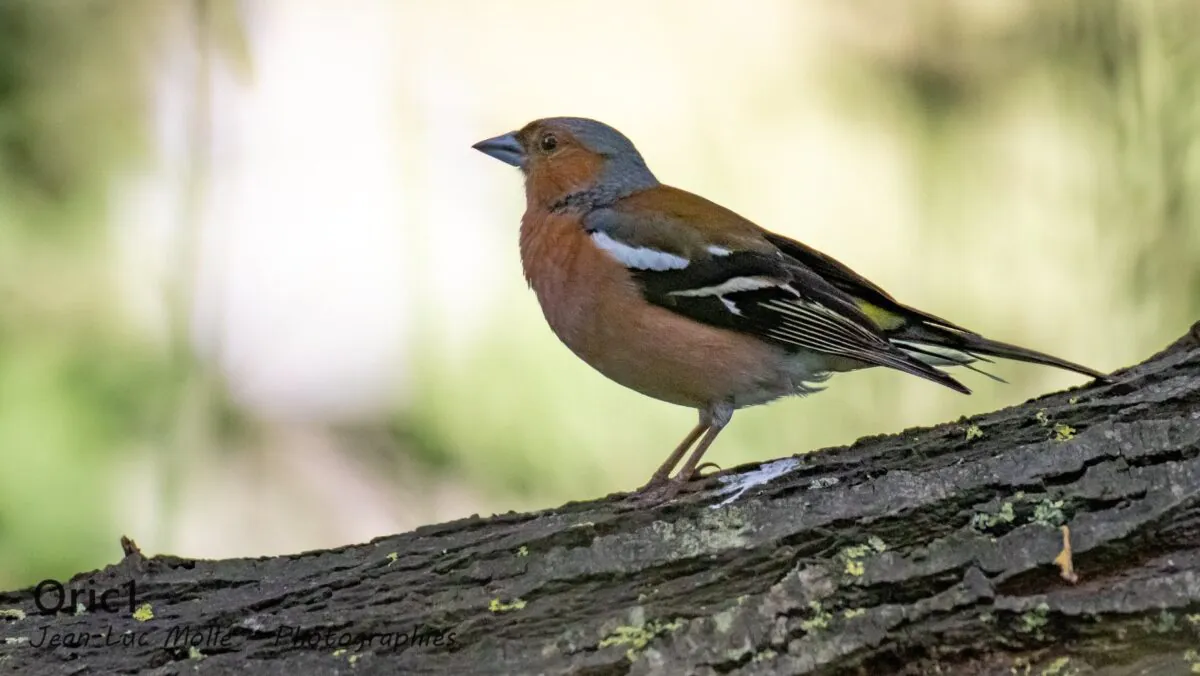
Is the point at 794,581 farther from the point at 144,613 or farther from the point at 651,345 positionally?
the point at 144,613

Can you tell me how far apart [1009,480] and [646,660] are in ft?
3.12

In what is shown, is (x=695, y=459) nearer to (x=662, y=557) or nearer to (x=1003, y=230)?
(x=662, y=557)

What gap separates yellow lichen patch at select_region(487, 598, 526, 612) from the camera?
7.73ft

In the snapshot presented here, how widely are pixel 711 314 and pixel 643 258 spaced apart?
0.98 feet

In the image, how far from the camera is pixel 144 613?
2578mm

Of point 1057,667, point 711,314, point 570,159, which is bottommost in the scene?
point 1057,667

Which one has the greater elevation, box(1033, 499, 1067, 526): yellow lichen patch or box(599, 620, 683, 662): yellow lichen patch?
box(1033, 499, 1067, 526): yellow lichen patch

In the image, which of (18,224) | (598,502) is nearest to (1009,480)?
(598,502)

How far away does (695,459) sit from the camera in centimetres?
312

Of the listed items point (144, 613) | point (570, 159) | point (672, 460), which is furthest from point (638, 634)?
point (570, 159)

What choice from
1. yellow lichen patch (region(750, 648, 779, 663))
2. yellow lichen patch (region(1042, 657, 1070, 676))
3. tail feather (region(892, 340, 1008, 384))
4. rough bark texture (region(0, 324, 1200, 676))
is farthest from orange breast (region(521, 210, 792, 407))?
yellow lichen patch (region(1042, 657, 1070, 676))

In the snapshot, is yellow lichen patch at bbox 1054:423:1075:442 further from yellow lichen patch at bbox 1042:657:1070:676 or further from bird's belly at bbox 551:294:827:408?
bird's belly at bbox 551:294:827:408

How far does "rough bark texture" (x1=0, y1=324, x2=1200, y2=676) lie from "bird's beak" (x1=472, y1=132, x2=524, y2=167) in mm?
1812

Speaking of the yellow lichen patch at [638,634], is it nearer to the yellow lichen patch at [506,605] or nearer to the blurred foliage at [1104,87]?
the yellow lichen patch at [506,605]
